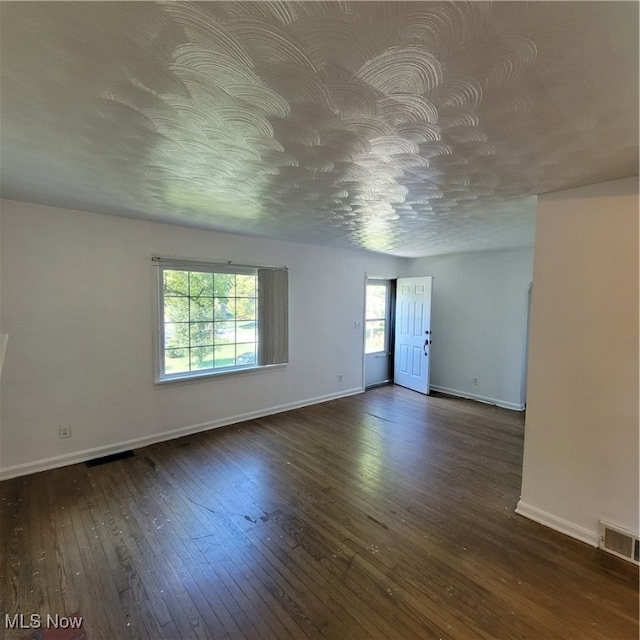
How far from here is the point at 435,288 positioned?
579 cm

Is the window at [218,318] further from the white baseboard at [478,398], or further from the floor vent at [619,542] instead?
the floor vent at [619,542]

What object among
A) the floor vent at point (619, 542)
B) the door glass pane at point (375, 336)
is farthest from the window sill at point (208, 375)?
the floor vent at point (619, 542)

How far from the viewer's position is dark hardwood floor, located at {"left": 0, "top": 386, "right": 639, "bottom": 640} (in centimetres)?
161

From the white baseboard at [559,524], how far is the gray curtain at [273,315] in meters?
2.99

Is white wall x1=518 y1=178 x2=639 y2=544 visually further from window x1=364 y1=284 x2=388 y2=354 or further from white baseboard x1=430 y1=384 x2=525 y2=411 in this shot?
window x1=364 y1=284 x2=388 y2=354

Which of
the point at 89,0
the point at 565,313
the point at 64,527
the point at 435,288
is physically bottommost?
the point at 64,527

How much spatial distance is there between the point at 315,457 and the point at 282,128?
286cm

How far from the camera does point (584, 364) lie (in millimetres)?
2139

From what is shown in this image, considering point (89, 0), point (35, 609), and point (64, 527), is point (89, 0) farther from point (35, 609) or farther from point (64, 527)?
point (64, 527)

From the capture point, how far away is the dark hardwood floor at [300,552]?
161 centimetres

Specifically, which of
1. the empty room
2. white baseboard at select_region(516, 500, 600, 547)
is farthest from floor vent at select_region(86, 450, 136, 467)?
white baseboard at select_region(516, 500, 600, 547)

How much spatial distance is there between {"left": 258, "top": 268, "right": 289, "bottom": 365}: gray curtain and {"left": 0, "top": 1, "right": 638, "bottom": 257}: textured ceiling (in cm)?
191

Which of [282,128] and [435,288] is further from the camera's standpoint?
[435,288]

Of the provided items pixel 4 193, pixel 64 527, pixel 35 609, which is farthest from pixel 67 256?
pixel 35 609
